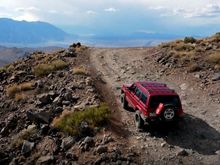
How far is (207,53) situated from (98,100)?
1465cm

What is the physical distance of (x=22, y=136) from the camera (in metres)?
25.1

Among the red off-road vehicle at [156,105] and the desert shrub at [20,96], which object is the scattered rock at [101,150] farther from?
the desert shrub at [20,96]

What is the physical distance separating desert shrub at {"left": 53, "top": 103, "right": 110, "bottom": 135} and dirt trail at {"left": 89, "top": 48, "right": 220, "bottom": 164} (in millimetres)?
1351

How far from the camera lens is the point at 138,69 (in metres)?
39.2

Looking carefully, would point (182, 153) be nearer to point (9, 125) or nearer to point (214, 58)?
point (9, 125)

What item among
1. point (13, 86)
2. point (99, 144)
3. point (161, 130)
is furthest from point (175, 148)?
point (13, 86)

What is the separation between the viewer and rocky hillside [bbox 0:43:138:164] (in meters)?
22.0

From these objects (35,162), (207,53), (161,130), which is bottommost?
(35,162)

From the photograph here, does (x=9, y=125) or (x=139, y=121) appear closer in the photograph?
(x=139, y=121)

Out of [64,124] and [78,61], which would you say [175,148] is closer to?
[64,124]

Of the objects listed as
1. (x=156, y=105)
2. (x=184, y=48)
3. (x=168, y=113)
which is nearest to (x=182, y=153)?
(x=168, y=113)

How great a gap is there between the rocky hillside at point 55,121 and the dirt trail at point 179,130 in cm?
130

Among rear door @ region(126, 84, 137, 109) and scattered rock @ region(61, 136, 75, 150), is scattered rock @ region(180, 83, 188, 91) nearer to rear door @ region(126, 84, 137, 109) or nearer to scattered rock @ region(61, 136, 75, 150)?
rear door @ region(126, 84, 137, 109)

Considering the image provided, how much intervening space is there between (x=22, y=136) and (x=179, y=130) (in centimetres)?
875
